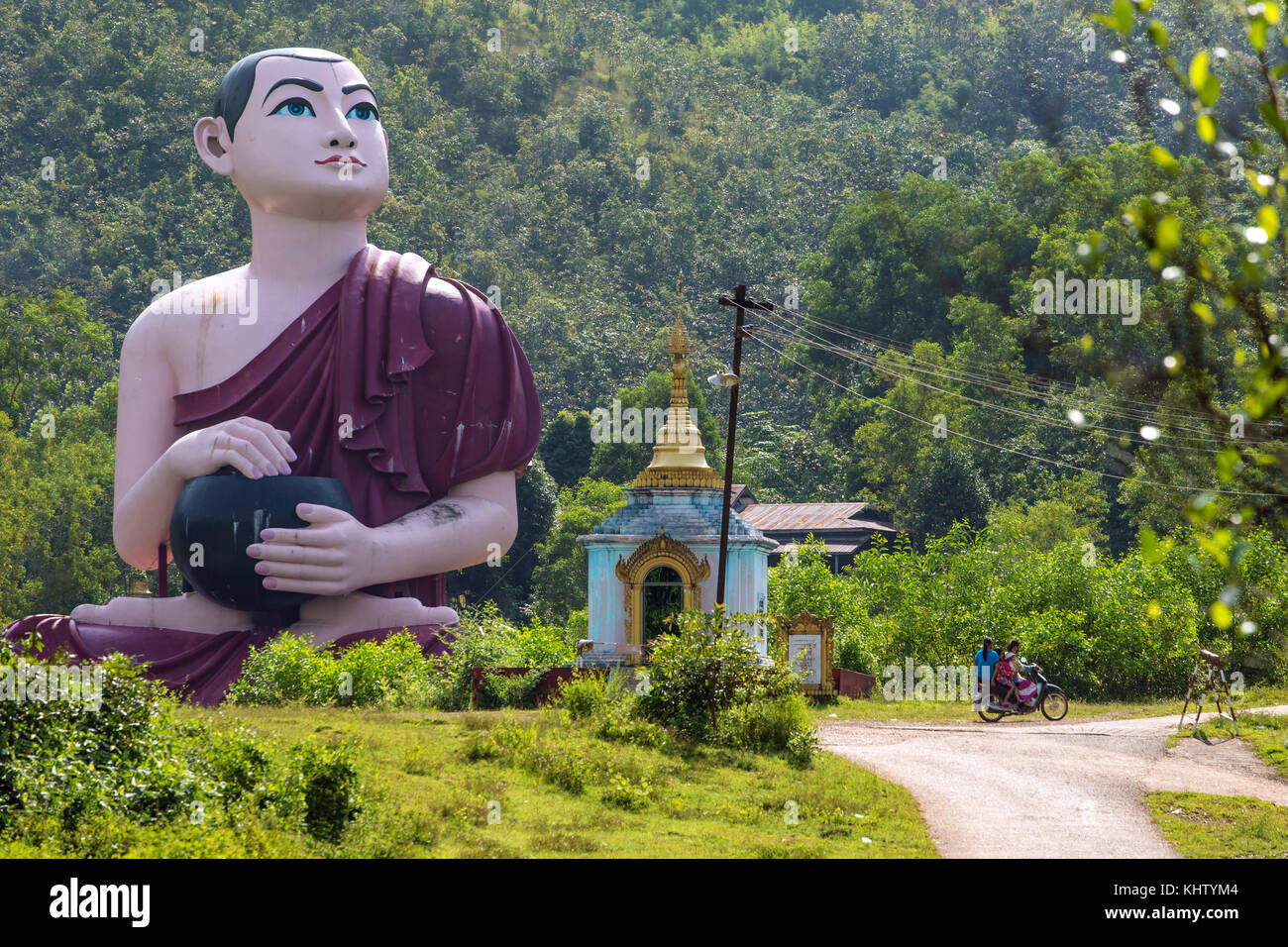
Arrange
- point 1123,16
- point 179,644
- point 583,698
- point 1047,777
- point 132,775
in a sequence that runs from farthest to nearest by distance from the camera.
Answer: point 179,644 < point 583,698 < point 1047,777 < point 132,775 < point 1123,16

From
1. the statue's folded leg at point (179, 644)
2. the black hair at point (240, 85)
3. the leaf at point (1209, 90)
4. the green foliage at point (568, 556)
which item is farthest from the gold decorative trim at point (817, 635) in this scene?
the green foliage at point (568, 556)

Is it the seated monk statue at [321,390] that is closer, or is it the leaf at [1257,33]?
the leaf at [1257,33]

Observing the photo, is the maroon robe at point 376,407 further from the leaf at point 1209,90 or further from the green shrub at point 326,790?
the leaf at point 1209,90

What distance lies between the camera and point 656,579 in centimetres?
2319

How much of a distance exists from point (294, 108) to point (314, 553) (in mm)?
5513

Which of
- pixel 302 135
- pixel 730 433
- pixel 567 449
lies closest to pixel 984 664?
pixel 730 433

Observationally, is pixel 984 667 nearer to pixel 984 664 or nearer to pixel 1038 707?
pixel 984 664

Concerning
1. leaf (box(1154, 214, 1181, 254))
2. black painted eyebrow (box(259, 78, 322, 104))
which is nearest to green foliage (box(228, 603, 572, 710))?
black painted eyebrow (box(259, 78, 322, 104))

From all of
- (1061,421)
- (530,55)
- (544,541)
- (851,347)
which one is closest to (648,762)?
(1061,421)

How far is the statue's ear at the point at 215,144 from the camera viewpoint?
20.5 meters

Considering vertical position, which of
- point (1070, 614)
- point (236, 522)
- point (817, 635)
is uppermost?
point (236, 522)

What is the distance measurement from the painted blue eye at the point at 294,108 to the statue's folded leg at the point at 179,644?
244 inches

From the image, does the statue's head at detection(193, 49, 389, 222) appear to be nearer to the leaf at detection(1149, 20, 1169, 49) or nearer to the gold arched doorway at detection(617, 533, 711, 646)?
the gold arched doorway at detection(617, 533, 711, 646)

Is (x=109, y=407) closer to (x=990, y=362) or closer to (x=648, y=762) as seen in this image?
(x=990, y=362)
